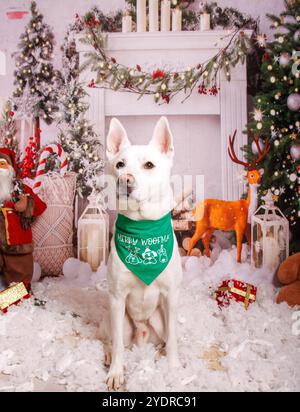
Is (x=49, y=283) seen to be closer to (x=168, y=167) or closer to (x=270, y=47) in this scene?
(x=168, y=167)

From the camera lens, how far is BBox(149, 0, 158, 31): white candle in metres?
3.46

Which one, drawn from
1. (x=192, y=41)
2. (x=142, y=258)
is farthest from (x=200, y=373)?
(x=192, y=41)

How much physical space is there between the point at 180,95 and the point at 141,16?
702 mm

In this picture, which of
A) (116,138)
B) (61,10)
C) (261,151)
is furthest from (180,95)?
(116,138)

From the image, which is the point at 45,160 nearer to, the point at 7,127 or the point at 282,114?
the point at 7,127

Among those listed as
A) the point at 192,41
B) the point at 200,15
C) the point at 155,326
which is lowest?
the point at 155,326

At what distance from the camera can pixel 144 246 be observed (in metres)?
2.09

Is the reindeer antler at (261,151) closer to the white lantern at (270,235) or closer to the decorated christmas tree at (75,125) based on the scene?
the white lantern at (270,235)

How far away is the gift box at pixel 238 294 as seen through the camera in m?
2.91

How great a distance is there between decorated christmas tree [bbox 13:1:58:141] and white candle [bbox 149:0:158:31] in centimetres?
83

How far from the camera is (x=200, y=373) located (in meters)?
2.11

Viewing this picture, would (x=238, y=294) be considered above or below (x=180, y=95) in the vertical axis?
below

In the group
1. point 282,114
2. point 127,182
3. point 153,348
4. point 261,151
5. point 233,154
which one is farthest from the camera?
point 233,154

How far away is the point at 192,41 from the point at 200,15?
23 cm
